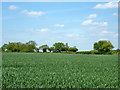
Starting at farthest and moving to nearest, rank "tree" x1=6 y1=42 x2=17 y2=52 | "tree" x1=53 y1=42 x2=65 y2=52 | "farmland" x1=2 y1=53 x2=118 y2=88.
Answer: "tree" x1=6 y1=42 x2=17 y2=52 < "tree" x1=53 y1=42 x2=65 y2=52 < "farmland" x1=2 y1=53 x2=118 y2=88

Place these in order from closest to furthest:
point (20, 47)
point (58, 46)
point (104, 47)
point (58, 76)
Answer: point (58, 76) < point (58, 46) < point (20, 47) < point (104, 47)

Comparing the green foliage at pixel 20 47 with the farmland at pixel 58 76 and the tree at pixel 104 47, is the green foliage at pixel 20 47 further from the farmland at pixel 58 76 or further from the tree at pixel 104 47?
the farmland at pixel 58 76

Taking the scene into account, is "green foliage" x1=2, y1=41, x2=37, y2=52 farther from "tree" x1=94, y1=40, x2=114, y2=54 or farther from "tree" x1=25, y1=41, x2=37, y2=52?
"tree" x1=94, y1=40, x2=114, y2=54

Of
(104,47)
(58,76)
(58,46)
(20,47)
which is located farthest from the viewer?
(104,47)

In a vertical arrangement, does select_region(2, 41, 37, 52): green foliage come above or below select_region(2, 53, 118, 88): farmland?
above

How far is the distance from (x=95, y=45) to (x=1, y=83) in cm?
5304

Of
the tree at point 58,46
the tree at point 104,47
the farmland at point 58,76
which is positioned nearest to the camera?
the farmland at point 58,76

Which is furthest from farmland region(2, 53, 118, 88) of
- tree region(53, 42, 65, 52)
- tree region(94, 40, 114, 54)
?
tree region(94, 40, 114, 54)

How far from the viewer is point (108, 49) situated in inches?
2153

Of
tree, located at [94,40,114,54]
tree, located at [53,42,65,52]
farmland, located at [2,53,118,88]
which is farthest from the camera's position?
tree, located at [94,40,114,54]

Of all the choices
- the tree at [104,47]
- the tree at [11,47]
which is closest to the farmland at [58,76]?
the tree at [11,47]

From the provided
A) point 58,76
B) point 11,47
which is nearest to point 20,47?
point 11,47

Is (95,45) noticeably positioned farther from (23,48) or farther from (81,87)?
(81,87)

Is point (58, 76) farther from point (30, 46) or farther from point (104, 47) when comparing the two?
point (104, 47)
